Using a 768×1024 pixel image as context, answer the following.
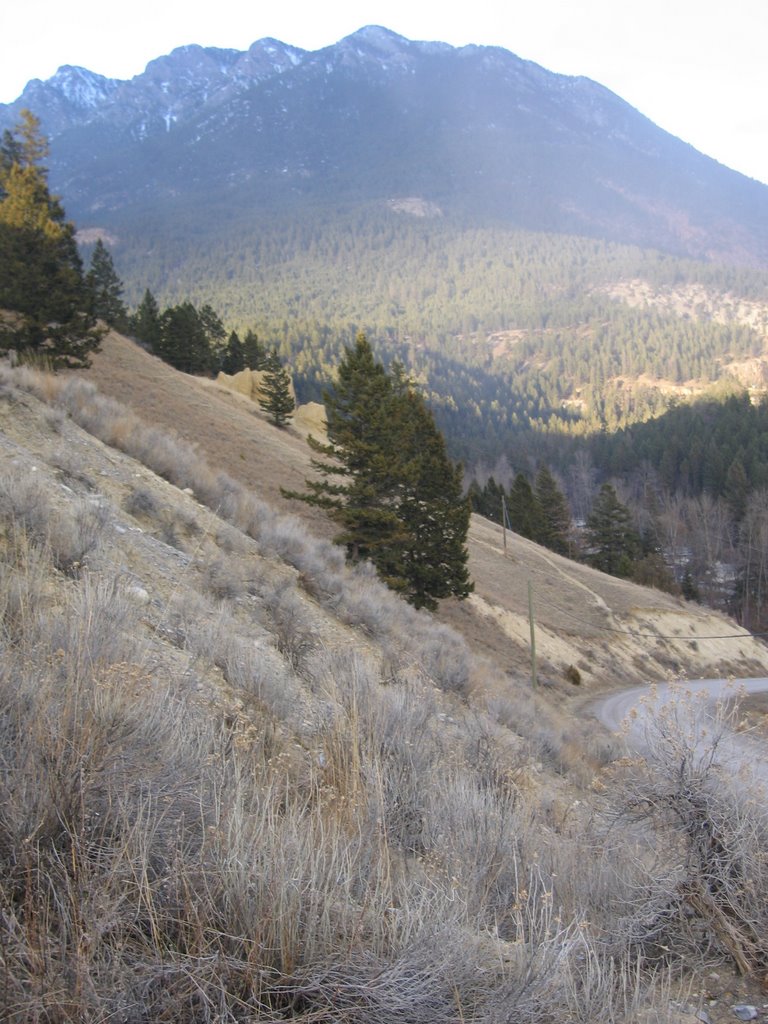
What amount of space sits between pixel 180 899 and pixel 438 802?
6.06ft

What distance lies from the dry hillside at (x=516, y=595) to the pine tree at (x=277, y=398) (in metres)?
1.16

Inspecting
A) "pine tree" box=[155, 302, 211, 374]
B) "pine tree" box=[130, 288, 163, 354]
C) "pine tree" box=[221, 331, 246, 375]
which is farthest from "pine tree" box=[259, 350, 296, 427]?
"pine tree" box=[221, 331, 246, 375]

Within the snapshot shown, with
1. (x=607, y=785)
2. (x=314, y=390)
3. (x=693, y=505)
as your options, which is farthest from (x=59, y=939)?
(x=314, y=390)

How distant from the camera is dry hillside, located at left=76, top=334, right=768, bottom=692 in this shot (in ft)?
92.0

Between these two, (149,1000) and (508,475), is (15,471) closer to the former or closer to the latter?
(149,1000)

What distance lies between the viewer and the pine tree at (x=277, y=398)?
46938 mm

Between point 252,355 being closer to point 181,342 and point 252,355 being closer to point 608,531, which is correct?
point 181,342

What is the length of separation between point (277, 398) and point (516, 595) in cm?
2284

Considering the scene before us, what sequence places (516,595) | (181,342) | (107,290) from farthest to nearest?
(181,342)
(107,290)
(516,595)

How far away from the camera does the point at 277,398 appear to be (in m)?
46.9

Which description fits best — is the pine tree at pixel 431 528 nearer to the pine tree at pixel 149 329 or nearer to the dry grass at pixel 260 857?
the dry grass at pixel 260 857

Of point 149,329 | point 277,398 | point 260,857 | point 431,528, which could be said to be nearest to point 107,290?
point 149,329

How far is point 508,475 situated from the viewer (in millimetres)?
123625

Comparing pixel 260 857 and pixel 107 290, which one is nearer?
pixel 260 857
